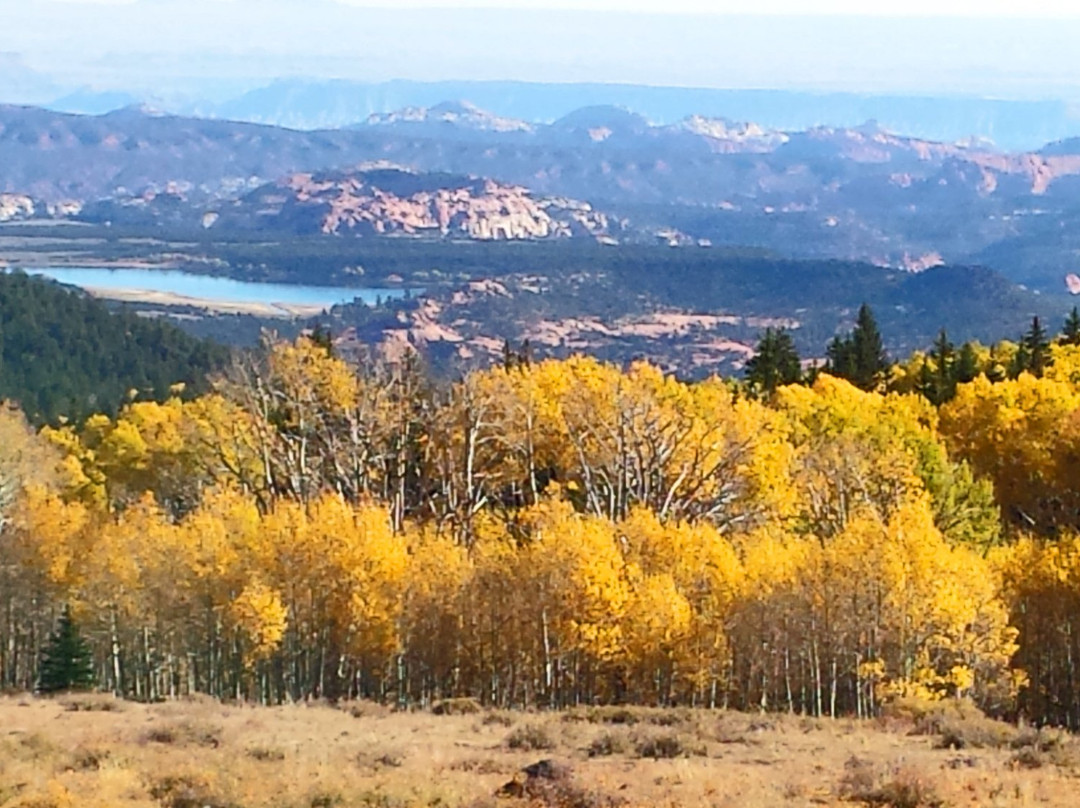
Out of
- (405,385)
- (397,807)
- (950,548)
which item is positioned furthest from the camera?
(405,385)

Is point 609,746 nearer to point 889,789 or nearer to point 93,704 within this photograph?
point 889,789

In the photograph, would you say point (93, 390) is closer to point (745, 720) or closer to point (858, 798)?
point (745, 720)

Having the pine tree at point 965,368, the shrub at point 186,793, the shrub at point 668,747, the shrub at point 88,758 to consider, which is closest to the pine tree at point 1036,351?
the pine tree at point 965,368

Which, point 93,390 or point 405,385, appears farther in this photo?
point 93,390

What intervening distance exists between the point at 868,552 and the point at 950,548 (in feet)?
14.5

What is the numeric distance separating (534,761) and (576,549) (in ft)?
60.1

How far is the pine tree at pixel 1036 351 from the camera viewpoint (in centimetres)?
8150

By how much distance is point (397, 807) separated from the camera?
63.8 ft

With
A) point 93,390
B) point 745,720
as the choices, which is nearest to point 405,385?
point 745,720

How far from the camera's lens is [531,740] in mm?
27469

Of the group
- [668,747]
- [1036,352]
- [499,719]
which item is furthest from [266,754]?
[1036,352]

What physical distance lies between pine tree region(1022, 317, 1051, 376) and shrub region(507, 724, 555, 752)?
5670 centimetres

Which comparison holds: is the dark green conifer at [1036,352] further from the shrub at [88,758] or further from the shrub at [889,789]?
the shrub at [88,758]

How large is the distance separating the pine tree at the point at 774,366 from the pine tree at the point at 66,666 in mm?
48335
